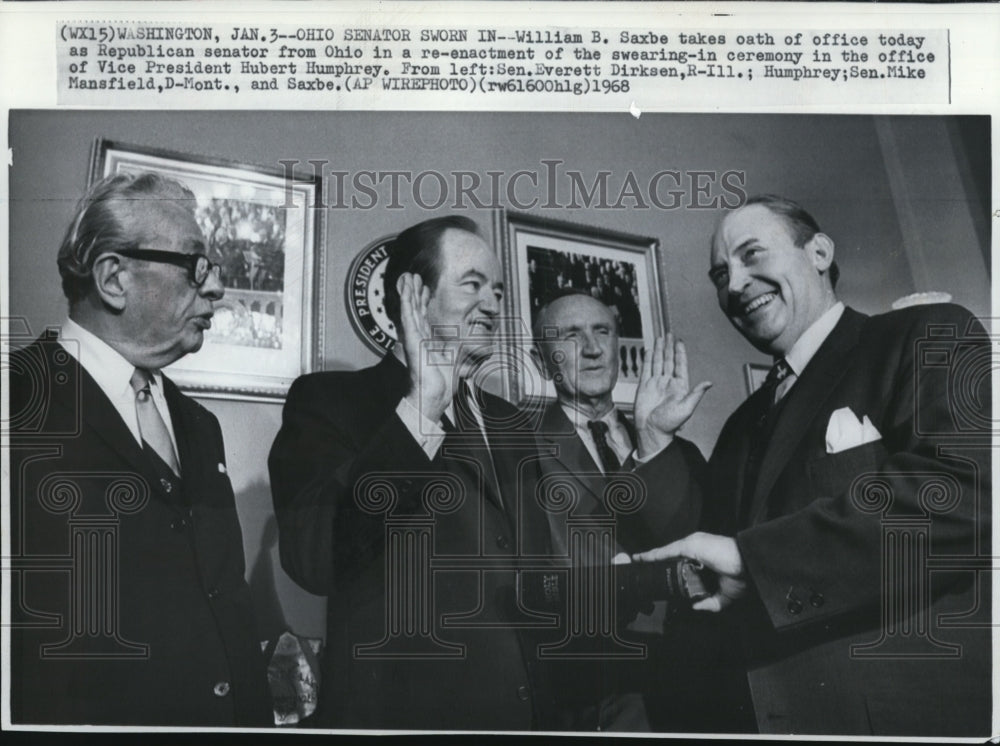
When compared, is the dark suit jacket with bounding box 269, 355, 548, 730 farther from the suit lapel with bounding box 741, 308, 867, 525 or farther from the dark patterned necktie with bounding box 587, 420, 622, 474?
the suit lapel with bounding box 741, 308, 867, 525

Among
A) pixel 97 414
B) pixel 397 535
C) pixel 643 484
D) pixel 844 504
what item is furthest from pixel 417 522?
pixel 844 504

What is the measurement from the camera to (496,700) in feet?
15.8

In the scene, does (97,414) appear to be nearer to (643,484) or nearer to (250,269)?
(250,269)

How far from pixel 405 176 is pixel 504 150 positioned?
15.5 inches

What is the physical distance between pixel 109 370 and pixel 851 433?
2.83m

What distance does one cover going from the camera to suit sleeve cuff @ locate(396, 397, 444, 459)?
4.77 meters

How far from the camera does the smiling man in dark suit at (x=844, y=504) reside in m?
4.74

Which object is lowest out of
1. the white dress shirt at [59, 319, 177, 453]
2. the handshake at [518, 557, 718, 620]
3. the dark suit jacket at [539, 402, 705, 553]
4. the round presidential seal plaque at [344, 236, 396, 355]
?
the handshake at [518, 557, 718, 620]

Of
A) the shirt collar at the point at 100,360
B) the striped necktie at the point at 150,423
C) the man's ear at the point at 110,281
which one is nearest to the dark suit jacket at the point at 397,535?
the striped necktie at the point at 150,423

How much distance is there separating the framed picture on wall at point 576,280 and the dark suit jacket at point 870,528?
0.48 meters

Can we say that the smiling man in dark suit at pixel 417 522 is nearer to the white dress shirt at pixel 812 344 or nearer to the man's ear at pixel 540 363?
the man's ear at pixel 540 363

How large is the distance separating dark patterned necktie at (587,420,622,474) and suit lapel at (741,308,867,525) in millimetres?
549

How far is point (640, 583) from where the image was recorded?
477cm

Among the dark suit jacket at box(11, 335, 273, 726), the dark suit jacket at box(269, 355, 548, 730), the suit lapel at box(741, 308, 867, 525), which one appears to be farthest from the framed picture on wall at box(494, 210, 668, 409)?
the dark suit jacket at box(11, 335, 273, 726)
